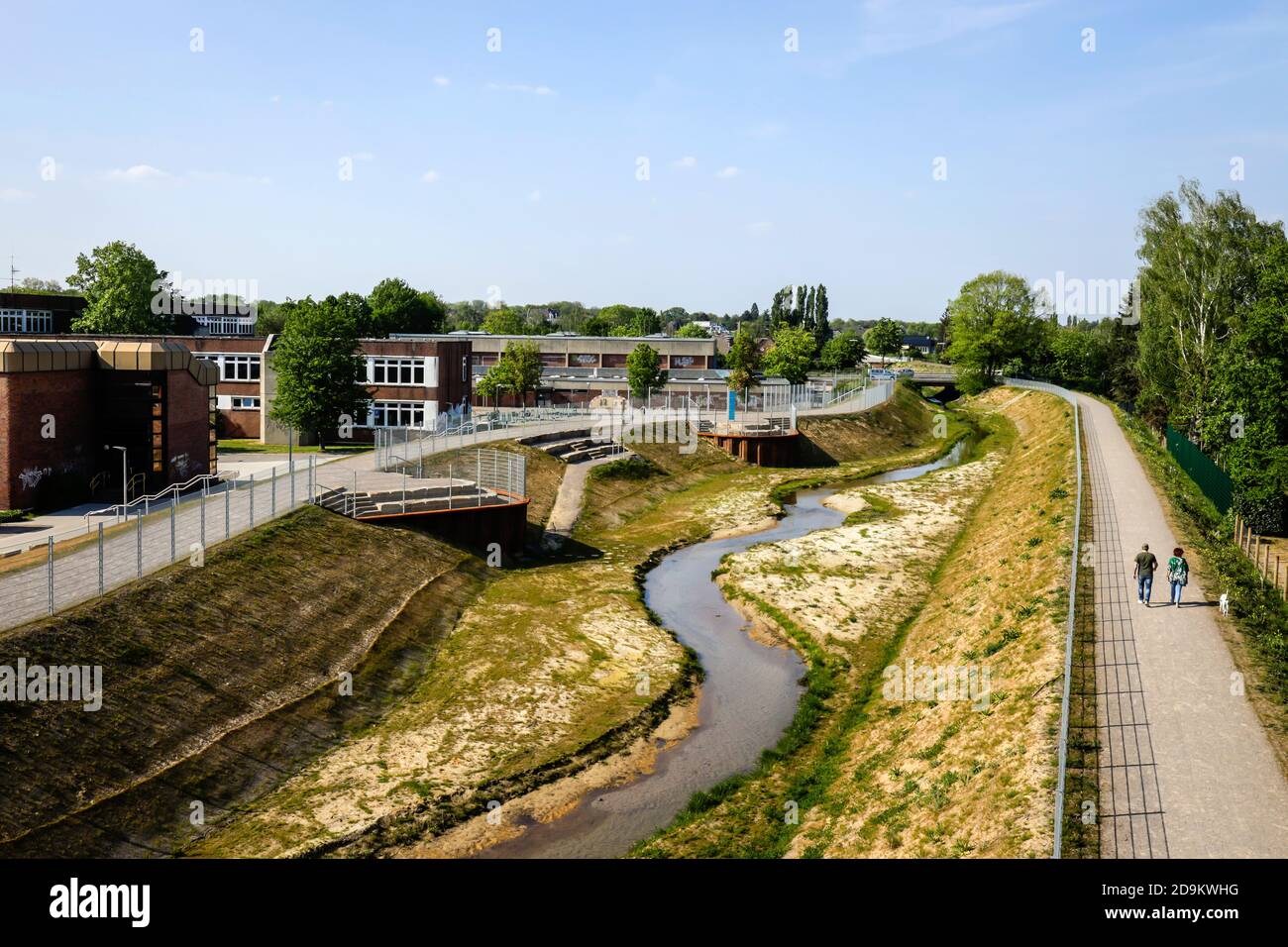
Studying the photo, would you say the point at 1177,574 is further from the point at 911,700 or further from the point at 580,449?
the point at 580,449

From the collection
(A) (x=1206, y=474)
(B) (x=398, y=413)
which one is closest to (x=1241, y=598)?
(A) (x=1206, y=474)

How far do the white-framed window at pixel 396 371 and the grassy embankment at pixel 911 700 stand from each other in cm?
3100

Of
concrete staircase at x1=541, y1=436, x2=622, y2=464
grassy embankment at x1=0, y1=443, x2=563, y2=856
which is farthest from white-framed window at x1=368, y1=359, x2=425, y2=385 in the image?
grassy embankment at x1=0, y1=443, x2=563, y2=856

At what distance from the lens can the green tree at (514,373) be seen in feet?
287

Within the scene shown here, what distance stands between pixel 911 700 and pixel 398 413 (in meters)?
47.8

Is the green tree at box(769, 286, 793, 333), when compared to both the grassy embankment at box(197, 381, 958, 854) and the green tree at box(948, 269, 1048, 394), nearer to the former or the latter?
the green tree at box(948, 269, 1048, 394)

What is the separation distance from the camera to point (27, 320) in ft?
270

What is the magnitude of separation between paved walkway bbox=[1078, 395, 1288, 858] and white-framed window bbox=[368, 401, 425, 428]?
4709cm

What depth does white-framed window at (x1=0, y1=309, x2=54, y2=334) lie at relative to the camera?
3126 inches

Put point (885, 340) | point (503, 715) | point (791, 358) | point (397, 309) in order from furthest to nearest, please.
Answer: point (885, 340) < point (397, 309) < point (791, 358) < point (503, 715)

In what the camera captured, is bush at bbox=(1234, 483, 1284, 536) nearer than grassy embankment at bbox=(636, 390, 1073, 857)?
No

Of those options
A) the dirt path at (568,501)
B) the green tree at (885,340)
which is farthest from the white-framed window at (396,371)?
the green tree at (885,340)
